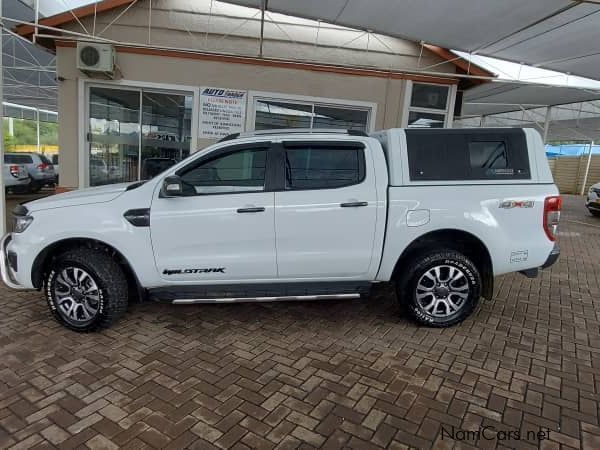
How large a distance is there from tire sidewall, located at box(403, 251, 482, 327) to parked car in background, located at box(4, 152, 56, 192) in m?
13.6

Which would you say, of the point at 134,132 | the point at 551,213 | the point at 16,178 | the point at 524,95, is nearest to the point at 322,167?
the point at 551,213

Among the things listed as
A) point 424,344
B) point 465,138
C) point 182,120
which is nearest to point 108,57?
point 182,120

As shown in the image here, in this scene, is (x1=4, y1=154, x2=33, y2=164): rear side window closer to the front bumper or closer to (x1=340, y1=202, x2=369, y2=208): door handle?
the front bumper

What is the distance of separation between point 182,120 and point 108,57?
166cm

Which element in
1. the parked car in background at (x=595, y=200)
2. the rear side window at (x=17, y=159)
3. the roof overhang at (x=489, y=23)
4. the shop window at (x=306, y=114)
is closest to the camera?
the roof overhang at (x=489, y=23)

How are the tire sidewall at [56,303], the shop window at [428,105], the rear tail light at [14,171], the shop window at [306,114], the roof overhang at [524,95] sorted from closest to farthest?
the tire sidewall at [56,303], the shop window at [306,114], the shop window at [428,105], the roof overhang at [524,95], the rear tail light at [14,171]

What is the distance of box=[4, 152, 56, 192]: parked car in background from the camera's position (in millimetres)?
12841

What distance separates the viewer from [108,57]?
23.7ft

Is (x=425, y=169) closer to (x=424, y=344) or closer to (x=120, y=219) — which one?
(x=424, y=344)

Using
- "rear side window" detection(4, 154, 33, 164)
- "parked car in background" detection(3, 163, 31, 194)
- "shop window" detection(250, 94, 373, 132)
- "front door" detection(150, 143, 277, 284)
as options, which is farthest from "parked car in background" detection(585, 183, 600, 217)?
"rear side window" detection(4, 154, 33, 164)

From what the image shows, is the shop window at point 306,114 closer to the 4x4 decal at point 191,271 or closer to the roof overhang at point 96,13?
the roof overhang at point 96,13

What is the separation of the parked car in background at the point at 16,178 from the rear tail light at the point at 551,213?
13.7 meters

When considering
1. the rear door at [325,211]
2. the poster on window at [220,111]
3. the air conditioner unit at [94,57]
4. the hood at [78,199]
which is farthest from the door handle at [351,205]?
the air conditioner unit at [94,57]

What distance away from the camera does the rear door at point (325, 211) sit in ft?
11.9
